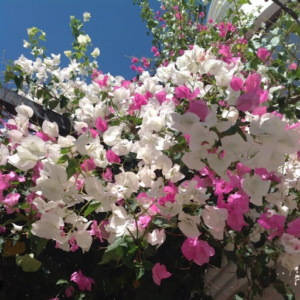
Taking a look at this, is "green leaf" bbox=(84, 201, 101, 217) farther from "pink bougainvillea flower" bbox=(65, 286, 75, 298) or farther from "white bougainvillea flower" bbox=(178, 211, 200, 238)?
"pink bougainvillea flower" bbox=(65, 286, 75, 298)

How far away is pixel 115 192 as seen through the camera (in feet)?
3.66

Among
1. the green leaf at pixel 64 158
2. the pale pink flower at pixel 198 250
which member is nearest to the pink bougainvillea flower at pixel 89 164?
the green leaf at pixel 64 158

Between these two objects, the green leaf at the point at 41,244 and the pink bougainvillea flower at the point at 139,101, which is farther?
the pink bougainvillea flower at the point at 139,101

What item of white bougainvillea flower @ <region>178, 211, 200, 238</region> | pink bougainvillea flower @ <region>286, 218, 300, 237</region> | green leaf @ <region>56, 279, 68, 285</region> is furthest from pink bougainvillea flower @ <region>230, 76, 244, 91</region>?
green leaf @ <region>56, 279, 68, 285</region>

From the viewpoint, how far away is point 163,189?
1.09 m

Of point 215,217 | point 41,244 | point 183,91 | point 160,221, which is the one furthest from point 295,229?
point 41,244

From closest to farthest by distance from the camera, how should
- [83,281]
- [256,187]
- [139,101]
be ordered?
[256,187] < [83,281] < [139,101]

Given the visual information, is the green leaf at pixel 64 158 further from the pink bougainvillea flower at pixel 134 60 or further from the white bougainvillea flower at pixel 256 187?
the pink bougainvillea flower at pixel 134 60

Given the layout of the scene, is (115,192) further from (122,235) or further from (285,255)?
(285,255)

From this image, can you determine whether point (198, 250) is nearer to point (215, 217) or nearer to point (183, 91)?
point (215, 217)

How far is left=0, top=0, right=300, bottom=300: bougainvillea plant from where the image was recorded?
0.96 meters

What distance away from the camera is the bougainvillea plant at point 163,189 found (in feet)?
3.14

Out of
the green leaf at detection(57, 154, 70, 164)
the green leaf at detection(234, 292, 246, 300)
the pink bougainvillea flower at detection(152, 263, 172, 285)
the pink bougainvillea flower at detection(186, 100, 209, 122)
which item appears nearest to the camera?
the pink bougainvillea flower at detection(186, 100, 209, 122)

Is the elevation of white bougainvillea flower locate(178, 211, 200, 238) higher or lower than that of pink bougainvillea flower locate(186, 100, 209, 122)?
lower
